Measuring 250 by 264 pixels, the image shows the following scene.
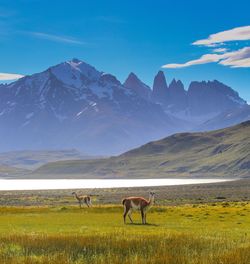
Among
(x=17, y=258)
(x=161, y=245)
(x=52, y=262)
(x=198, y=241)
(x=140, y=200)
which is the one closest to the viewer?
(x=52, y=262)

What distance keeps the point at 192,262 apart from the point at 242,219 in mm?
28361

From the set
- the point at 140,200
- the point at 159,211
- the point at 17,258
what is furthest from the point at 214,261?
the point at 159,211

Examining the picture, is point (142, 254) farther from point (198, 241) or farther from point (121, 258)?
point (198, 241)

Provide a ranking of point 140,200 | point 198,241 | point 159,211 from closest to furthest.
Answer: point 198,241 → point 140,200 → point 159,211

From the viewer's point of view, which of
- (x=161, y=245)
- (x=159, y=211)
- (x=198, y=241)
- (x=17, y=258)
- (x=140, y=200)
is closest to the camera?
(x=17, y=258)

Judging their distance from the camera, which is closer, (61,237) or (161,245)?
(161,245)

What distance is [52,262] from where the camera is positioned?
21344 mm

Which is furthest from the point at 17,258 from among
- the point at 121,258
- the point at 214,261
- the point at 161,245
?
the point at 214,261

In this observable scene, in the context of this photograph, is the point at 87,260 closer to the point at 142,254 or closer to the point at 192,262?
the point at 142,254

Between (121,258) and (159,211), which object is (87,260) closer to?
(121,258)

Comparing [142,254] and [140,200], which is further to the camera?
[140,200]

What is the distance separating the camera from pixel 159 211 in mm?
62469

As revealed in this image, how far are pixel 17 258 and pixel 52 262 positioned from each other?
8.84 ft

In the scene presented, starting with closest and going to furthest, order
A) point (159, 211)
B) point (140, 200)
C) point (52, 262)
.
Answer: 1. point (52, 262)
2. point (140, 200)
3. point (159, 211)
